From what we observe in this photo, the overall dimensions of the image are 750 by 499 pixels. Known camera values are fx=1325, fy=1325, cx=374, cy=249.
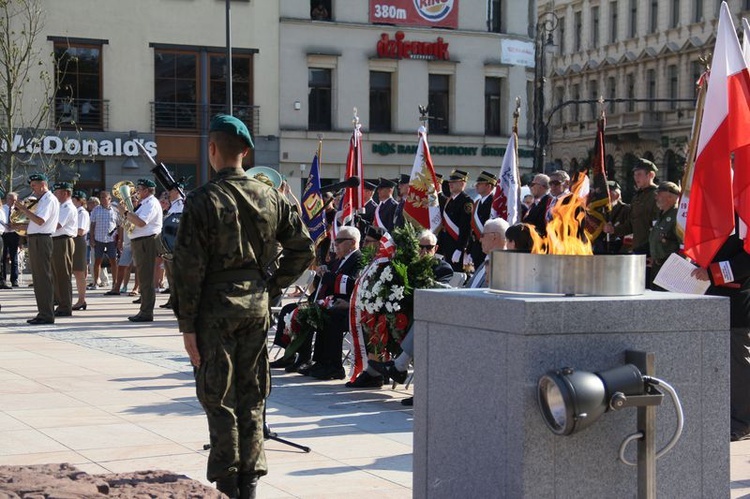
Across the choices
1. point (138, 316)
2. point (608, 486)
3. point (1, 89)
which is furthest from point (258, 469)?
point (1, 89)

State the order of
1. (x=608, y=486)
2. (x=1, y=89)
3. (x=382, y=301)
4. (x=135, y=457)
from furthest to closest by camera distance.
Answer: (x=1, y=89), (x=382, y=301), (x=135, y=457), (x=608, y=486)

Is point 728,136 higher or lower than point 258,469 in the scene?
higher

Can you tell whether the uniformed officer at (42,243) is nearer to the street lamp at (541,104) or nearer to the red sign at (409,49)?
the street lamp at (541,104)

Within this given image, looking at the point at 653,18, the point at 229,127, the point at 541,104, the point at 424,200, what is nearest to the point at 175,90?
the point at 541,104

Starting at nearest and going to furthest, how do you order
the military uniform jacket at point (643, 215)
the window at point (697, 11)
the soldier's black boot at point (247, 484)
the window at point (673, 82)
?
1. the soldier's black boot at point (247, 484)
2. the military uniform jacket at point (643, 215)
3. the window at point (697, 11)
4. the window at point (673, 82)

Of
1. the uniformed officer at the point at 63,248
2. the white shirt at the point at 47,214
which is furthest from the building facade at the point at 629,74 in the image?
the white shirt at the point at 47,214

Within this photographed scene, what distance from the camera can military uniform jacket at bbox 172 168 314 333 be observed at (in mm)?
6242

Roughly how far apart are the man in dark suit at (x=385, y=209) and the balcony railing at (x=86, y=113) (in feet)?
79.3

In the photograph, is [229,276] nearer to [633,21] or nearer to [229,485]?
[229,485]

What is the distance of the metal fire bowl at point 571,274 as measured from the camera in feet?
16.6

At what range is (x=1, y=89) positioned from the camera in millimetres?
37188

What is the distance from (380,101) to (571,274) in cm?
4175

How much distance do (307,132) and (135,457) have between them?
122 ft

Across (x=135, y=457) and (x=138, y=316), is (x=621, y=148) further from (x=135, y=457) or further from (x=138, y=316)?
(x=135, y=457)
